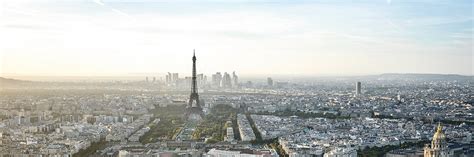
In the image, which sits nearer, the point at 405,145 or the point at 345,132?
the point at 405,145

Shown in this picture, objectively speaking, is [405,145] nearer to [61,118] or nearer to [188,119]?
[188,119]

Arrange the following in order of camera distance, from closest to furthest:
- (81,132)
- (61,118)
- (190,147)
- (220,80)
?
(190,147) → (81,132) → (61,118) → (220,80)

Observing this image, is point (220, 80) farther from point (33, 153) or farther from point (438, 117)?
point (33, 153)

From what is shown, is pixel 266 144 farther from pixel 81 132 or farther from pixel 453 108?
pixel 453 108

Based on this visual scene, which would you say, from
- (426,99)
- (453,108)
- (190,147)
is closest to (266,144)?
(190,147)

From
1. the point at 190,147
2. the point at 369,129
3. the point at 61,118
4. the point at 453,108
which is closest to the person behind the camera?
the point at 190,147

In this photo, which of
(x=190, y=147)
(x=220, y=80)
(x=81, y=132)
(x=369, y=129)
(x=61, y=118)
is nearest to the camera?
(x=190, y=147)

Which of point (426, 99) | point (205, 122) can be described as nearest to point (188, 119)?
point (205, 122)

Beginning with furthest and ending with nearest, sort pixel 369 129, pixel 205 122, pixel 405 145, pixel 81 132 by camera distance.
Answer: pixel 205 122 < pixel 369 129 < pixel 81 132 < pixel 405 145
